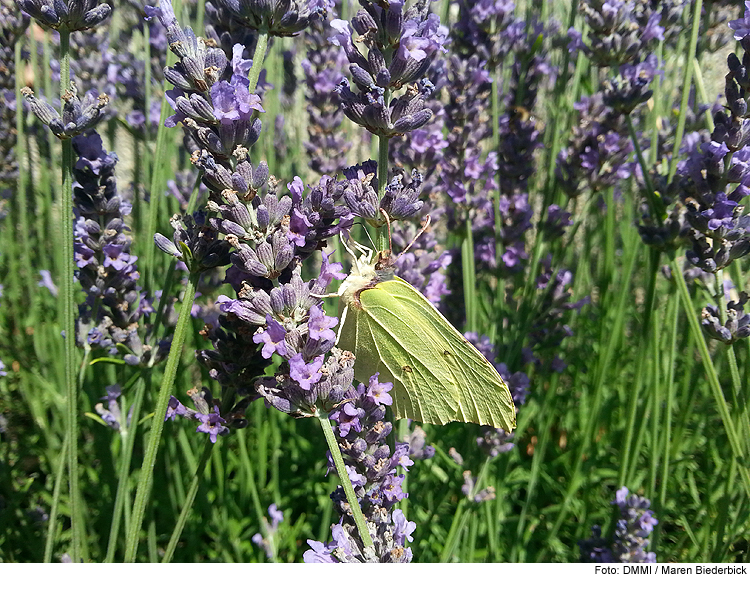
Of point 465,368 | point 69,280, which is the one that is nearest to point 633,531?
point 465,368

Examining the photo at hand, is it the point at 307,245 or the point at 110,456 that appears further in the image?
the point at 110,456

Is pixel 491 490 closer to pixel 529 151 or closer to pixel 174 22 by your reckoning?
pixel 529 151

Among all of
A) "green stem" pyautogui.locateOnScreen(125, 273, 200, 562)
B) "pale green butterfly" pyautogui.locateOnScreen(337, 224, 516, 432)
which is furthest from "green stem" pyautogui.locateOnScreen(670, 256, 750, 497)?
"green stem" pyautogui.locateOnScreen(125, 273, 200, 562)

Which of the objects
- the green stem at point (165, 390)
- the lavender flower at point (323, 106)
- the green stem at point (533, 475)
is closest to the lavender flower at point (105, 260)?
the green stem at point (165, 390)

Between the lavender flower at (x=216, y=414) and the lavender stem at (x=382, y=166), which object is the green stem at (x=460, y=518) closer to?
the lavender flower at (x=216, y=414)

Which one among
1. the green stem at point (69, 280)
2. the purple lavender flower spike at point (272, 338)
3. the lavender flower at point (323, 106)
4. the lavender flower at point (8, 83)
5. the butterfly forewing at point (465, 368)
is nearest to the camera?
the purple lavender flower spike at point (272, 338)
